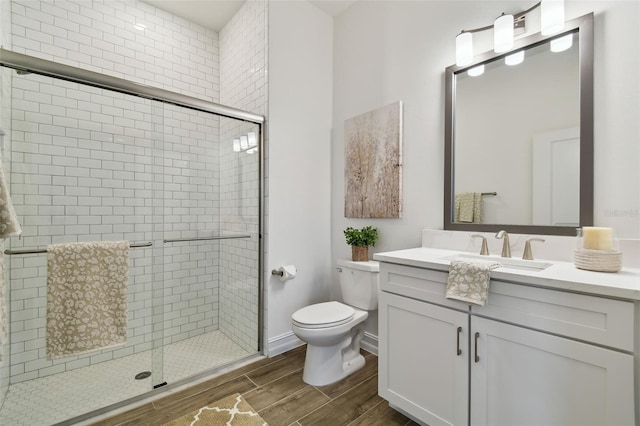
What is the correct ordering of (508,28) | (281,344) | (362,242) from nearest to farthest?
1. (508,28)
2. (362,242)
3. (281,344)

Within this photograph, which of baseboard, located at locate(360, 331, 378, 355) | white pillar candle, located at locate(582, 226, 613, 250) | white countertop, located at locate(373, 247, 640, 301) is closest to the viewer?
white countertop, located at locate(373, 247, 640, 301)

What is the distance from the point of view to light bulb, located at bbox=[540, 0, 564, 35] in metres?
1.39

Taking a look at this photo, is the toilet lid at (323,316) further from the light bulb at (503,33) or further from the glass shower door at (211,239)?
the light bulb at (503,33)

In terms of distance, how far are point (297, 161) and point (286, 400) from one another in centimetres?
174

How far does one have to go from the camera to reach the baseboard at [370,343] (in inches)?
90.4

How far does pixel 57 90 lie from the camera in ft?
5.74

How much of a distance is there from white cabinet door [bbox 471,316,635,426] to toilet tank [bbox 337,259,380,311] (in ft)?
2.86

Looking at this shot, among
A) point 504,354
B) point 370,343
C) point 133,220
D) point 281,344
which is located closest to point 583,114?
point 504,354

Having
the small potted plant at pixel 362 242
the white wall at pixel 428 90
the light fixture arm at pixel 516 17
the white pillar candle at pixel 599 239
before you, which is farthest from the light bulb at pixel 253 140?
the white pillar candle at pixel 599 239

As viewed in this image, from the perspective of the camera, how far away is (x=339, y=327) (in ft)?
6.13

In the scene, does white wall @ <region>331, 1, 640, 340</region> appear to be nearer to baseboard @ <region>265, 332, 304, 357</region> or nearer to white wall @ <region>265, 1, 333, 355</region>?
white wall @ <region>265, 1, 333, 355</region>

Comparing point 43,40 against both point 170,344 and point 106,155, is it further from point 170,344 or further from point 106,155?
point 170,344

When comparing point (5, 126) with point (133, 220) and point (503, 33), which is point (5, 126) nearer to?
point (133, 220)

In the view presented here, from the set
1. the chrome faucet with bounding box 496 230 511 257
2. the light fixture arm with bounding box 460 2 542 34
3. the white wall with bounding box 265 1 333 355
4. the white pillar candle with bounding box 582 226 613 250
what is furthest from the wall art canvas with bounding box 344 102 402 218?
the white pillar candle with bounding box 582 226 613 250
